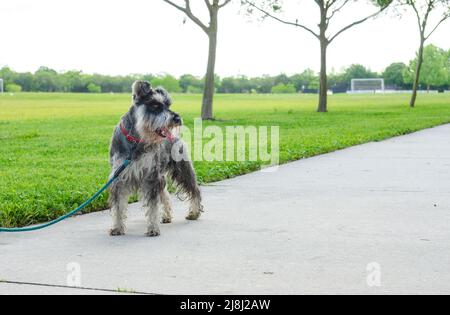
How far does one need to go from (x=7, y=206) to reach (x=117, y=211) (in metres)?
1.54

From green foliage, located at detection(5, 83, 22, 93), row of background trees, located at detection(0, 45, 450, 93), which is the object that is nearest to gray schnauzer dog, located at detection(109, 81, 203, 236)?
row of background trees, located at detection(0, 45, 450, 93)

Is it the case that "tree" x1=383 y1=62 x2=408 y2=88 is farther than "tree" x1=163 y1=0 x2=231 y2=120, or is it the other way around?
"tree" x1=383 y1=62 x2=408 y2=88

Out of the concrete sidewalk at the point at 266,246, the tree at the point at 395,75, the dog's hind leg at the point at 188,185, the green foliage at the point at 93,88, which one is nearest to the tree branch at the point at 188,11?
the concrete sidewalk at the point at 266,246

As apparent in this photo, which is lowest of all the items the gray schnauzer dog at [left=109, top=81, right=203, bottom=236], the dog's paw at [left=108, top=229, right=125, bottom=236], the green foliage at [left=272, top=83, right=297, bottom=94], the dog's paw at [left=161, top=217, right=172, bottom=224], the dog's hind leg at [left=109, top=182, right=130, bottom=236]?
the green foliage at [left=272, top=83, right=297, bottom=94]

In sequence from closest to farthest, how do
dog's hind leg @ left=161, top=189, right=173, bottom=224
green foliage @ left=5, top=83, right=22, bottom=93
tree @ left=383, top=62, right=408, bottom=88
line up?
dog's hind leg @ left=161, top=189, right=173, bottom=224, green foliage @ left=5, top=83, right=22, bottom=93, tree @ left=383, top=62, right=408, bottom=88

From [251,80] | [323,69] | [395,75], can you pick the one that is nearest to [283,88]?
[251,80]

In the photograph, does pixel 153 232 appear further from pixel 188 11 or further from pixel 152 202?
pixel 188 11

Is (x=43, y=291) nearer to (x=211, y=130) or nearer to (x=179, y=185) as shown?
(x=179, y=185)

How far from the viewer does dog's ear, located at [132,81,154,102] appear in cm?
652

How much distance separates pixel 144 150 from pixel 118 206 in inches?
22.9

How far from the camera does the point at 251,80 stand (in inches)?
5792

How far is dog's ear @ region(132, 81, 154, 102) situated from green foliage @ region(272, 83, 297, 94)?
148027mm

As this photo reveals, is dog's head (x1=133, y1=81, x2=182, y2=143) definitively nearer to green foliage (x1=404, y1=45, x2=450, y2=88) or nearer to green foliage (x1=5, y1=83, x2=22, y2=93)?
green foliage (x1=5, y1=83, x2=22, y2=93)

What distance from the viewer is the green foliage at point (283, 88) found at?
157525 mm
